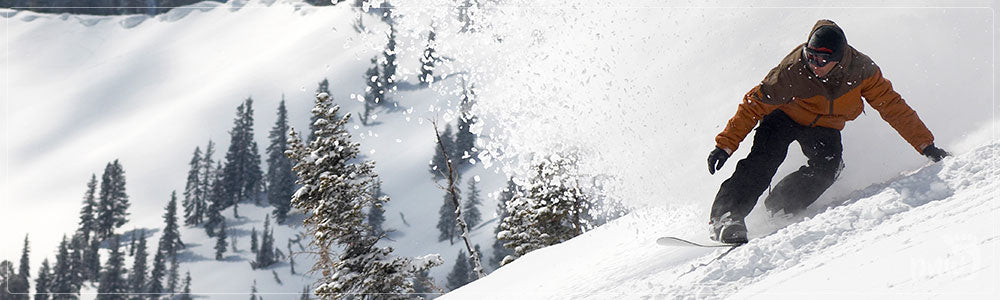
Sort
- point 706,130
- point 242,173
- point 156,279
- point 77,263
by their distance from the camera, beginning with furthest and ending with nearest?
point 242,173 < point 77,263 < point 156,279 < point 706,130

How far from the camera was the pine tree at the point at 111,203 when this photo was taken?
373 ft

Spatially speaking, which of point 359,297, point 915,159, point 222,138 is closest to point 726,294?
point 915,159

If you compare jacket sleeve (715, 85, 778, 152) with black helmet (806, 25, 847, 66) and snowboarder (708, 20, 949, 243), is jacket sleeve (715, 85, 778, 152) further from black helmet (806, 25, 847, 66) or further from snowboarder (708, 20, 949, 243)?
black helmet (806, 25, 847, 66)

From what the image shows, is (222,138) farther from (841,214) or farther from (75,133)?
(841,214)

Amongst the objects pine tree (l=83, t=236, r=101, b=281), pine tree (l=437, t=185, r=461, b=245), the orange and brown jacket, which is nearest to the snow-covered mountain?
the orange and brown jacket

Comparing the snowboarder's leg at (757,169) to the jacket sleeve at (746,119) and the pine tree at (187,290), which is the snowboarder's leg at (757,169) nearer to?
the jacket sleeve at (746,119)

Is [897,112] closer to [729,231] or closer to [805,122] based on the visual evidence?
[805,122]

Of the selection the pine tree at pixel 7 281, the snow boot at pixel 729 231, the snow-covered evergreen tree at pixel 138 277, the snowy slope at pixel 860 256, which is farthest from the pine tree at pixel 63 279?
the snow boot at pixel 729 231

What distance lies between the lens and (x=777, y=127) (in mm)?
4719

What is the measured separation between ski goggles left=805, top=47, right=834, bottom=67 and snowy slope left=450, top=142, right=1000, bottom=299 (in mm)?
907

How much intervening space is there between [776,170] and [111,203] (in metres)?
132

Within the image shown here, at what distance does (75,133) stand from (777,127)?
218 m

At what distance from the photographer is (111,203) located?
4579 inches

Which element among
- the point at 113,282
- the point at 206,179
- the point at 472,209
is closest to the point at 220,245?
the point at 206,179
